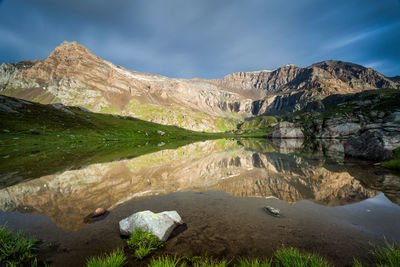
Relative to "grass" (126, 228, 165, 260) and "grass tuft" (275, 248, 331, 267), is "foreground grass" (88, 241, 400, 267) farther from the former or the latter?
"grass" (126, 228, 165, 260)

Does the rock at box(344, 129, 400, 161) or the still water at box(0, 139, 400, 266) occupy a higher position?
the rock at box(344, 129, 400, 161)

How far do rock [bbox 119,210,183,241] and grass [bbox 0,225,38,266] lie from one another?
279 centimetres

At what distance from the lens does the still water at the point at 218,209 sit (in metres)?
6.05

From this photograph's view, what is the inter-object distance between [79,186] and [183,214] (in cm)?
985

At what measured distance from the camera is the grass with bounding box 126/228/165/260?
5637 mm

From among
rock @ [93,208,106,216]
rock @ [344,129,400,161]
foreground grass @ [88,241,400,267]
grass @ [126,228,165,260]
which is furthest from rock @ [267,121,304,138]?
rock @ [93,208,106,216]

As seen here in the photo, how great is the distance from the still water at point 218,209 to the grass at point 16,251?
0.42 m

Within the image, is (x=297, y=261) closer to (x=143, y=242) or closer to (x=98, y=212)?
(x=143, y=242)

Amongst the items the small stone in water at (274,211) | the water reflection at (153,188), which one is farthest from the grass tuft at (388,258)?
the water reflection at (153,188)

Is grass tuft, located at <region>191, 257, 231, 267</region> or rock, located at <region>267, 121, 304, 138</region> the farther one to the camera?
rock, located at <region>267, 121, 304, 138</region>

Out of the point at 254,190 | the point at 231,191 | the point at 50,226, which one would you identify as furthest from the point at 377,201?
the point at 50,226

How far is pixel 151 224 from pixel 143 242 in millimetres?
769

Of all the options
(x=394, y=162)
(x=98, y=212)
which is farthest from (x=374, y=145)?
(x=98, y=212)

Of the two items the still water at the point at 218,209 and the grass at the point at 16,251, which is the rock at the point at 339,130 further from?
the grass at the point at 16,251
